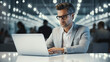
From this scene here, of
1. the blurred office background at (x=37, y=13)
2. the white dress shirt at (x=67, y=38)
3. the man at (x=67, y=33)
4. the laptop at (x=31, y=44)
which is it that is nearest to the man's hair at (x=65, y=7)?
the man at (x=67, y=33)

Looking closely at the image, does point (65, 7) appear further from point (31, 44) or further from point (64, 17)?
point (31, 44)

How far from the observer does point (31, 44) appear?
7.34ft

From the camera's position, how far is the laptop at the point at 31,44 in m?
2.18

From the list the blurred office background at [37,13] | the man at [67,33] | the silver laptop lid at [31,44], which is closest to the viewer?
the silver laptop lid at [31,44]

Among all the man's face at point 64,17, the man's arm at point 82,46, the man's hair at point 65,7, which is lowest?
the man's arm at point 82,46

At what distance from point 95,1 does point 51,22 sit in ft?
7.21

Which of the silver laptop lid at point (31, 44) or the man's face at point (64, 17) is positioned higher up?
the man's face at point (64, 17)

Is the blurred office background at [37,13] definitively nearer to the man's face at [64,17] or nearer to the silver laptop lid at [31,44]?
the man's face at [64,17]

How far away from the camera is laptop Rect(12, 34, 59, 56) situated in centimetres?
218

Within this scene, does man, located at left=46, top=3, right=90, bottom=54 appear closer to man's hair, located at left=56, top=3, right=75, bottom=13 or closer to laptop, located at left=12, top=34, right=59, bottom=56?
man's hair, located at left=56, top=3, right=75, bottom=13

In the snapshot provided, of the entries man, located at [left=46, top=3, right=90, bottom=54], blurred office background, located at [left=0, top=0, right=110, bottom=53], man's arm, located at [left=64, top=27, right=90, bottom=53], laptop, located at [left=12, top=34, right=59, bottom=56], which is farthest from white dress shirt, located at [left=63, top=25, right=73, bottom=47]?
blurred office background, located at [left=0, top=0, right=110, bottom=53]

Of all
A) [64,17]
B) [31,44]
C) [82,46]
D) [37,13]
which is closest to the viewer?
[31,44]

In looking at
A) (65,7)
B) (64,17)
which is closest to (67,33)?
(64,17)

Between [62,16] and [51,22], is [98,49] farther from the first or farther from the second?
[51,22]
